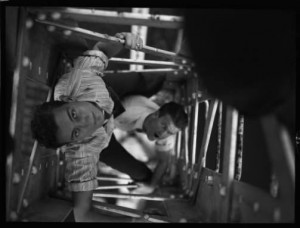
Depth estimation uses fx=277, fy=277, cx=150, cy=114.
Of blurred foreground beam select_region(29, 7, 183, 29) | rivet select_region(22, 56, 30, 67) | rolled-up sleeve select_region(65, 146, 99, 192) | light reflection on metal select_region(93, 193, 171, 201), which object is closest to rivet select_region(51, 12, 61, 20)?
blurred foreground beam select_region(29, 7, 183, 29)

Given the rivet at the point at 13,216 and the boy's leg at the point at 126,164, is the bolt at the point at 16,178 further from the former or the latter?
the boy's leg at the point at 126,164

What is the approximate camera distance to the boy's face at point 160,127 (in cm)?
109

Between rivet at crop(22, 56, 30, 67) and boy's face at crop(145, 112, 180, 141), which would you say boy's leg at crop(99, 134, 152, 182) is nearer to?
boy's face at crop(145, 112, 180, 141)

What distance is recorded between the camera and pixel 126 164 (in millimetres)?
1176

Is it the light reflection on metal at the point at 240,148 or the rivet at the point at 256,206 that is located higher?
the light reflection on metal at the point at 240,148

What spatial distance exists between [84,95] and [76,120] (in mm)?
102

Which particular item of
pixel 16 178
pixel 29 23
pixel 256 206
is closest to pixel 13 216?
pixel 16 178

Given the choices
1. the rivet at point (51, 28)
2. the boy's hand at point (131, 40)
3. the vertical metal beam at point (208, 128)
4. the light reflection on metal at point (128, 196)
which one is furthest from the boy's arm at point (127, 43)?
the light reflection on metal at point (128, 196)

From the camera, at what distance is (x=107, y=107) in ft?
2.90

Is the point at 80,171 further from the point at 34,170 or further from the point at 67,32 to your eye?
the point at 67,32

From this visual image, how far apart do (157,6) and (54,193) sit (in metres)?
0.69

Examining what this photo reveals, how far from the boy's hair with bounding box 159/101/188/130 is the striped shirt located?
31 cm

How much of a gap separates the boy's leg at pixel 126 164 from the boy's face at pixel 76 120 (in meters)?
0.30

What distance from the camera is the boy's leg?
110cm
